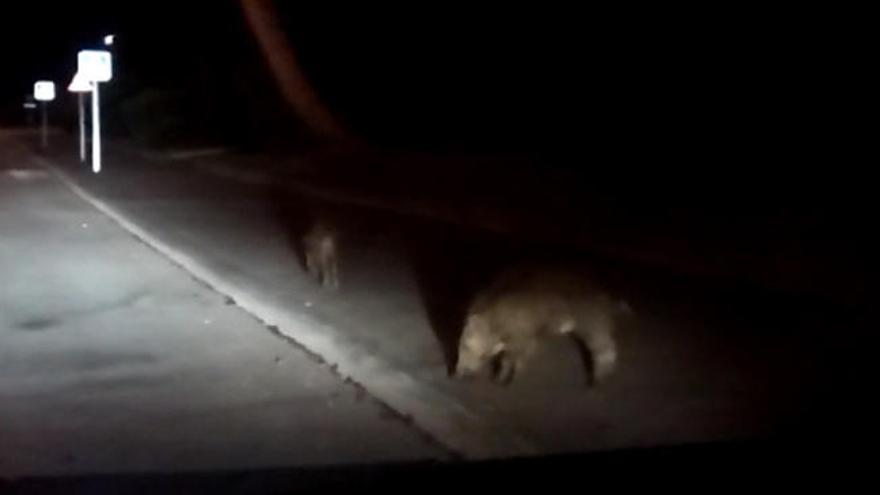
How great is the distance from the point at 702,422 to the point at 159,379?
397 cm

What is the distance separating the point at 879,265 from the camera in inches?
632

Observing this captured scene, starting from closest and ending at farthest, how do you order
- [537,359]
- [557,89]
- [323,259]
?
[537,359] < [323,259] < [557,89]

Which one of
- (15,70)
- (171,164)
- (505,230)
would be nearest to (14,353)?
(505,230)

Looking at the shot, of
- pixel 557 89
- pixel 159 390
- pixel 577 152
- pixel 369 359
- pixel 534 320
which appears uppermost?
pixel 557 89

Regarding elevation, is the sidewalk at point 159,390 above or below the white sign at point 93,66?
below

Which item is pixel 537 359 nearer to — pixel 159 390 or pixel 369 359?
pixel 369 359

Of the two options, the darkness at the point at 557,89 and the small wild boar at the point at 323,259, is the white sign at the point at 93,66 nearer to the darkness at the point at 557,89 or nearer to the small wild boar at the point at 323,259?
the darkness at the point at 557,89

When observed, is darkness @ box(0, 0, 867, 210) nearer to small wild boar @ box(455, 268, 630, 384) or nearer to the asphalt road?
the asphalt road

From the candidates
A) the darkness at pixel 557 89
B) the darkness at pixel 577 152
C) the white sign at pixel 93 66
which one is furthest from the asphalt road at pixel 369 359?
the white sign at pixel 93 66

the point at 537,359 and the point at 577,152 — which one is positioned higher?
the point at 577,152

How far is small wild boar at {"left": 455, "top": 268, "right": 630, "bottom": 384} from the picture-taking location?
36.4ft

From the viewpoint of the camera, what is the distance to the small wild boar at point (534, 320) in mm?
11086

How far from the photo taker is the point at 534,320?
1112cm

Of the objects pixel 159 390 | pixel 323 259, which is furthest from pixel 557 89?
pixel 159 390
